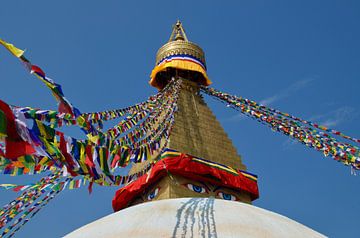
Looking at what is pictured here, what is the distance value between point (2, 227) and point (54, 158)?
5111 millimetres

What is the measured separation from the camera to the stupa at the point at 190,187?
5.22m

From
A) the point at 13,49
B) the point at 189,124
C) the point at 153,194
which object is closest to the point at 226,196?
the point at 153,194

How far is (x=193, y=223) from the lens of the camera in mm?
5180

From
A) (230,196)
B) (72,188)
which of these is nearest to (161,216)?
(72,188)

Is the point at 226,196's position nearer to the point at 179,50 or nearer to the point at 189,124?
the point at 189,124

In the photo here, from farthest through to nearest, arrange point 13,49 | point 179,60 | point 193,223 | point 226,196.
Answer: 1. point 179,60
2. point 226,196
3. point 193,223
4. point 13,49

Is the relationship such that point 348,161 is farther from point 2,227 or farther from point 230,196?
point 2,227

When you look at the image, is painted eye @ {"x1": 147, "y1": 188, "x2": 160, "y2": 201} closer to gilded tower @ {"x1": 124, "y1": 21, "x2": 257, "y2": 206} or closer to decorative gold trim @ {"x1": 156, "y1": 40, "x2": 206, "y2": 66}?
gilded tower @ {"x1": 124, "y1": 21, "x2": 257, "y2": 206}

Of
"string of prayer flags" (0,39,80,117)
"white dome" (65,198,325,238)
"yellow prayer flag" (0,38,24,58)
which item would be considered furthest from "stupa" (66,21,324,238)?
"yellow prayer flag" (0,38,24,58)

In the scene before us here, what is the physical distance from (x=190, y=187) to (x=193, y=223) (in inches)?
191

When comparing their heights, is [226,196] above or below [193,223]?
above

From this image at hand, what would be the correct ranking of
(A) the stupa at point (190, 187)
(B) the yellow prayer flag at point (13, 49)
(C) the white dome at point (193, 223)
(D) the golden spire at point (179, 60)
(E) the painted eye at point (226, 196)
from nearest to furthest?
(B) the yellow prayer flag at point (13, 49), (C) the white dome at point (193, 223), (A) the stupa at point (190, 187), (E) the painted eye at point (226, 196), (D) the golden spire at point (179, 60)

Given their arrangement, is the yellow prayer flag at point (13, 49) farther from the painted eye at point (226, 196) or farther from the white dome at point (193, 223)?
the painted eye at point (226, 196)

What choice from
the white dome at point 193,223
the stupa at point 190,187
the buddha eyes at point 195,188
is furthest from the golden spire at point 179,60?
the white dome at point 193,223
